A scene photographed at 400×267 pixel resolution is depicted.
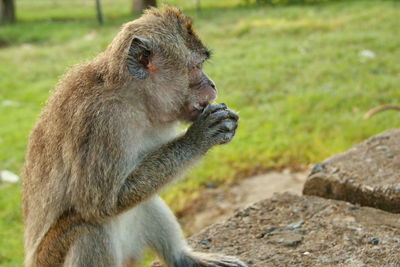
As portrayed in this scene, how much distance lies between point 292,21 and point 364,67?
392 cm

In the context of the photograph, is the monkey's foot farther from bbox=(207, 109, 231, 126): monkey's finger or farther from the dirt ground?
the dirt ground

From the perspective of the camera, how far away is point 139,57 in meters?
3.24

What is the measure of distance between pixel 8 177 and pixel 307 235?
396 cm

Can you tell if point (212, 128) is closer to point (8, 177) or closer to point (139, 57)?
point (139, 57)

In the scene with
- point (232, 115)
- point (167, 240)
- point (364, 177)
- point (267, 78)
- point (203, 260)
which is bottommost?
point (267, 78)

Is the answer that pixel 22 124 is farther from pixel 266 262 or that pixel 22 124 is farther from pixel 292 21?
pixel 292 21

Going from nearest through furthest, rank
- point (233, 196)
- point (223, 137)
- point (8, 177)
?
point (223, 137) → point (233, 196) → point (8, 177)

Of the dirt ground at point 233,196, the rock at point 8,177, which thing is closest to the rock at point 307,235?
the dirt ground at point 233,196

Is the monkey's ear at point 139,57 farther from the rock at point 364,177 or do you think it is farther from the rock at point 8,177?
the rock at point 8,177

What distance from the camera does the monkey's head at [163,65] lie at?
324cm

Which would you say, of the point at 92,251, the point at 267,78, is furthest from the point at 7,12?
the point at 92,251

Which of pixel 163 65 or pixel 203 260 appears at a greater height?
pixel 163 65

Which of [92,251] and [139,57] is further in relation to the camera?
[139,57]

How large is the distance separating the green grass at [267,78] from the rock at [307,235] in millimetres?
1491
